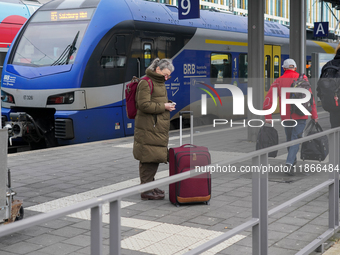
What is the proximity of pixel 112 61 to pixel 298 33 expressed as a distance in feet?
12.2

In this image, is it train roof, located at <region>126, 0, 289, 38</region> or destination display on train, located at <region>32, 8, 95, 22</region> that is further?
train roof, located at <region>126, 0, 289, 38</region>

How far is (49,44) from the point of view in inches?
407

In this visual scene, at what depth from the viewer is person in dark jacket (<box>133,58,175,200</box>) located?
5387 millimetres

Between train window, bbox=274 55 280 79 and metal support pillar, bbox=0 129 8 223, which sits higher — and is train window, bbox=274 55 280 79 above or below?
above

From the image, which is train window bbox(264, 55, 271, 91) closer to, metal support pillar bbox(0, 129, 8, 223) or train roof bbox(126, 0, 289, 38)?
train roof bbox(126, 0, 289, 38)

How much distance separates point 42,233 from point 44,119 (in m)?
8.70

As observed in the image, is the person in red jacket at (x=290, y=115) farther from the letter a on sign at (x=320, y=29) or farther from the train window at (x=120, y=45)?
the letter a on sign at (x=320, y=29)

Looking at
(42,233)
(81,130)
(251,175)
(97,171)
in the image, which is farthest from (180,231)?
(81,130)

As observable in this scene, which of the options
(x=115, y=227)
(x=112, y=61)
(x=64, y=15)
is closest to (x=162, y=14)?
(x=112, y=61)

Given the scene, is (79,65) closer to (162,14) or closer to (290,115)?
(162,14)

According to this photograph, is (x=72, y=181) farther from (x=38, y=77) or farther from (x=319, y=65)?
(x=319, y=65)

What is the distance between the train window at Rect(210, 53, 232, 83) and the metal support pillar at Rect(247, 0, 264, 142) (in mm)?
2913

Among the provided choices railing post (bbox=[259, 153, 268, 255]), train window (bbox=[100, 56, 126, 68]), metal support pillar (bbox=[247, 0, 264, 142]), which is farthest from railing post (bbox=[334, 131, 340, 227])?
train window (bbox=[100, 56, 126, 68])

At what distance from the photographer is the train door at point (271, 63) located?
15859mm
